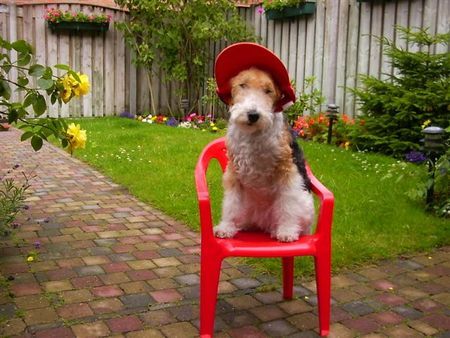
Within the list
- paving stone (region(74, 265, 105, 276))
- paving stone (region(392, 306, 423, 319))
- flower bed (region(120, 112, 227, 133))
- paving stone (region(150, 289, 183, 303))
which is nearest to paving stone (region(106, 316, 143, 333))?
paving stone (region(150, 289, 183, 303))

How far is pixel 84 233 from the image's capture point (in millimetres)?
3982

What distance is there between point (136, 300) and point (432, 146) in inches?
105

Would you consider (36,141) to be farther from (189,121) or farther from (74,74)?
(189,121)

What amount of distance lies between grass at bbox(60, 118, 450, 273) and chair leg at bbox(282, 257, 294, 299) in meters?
0.40

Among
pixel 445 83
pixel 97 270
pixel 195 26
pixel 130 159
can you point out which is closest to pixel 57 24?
pixel 195 26

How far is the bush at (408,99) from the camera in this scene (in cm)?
598

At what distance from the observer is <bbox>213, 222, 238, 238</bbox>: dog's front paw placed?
256 centimetres

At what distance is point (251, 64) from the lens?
8.01 feet

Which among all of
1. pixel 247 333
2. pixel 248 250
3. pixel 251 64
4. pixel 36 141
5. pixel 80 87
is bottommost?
pixel 247 333

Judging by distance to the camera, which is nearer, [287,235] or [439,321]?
[287,235]

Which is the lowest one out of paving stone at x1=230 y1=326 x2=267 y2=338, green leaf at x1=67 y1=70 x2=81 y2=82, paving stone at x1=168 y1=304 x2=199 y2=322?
paving stone at x1=230 y1=326 x2=267 y2=338

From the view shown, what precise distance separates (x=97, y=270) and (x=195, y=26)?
278 inches

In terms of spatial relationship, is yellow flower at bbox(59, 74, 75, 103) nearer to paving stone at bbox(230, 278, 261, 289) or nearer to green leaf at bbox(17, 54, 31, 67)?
green leaf at bbox(17, 54, 31, 67)

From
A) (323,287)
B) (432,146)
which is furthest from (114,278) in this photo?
(432,146)
